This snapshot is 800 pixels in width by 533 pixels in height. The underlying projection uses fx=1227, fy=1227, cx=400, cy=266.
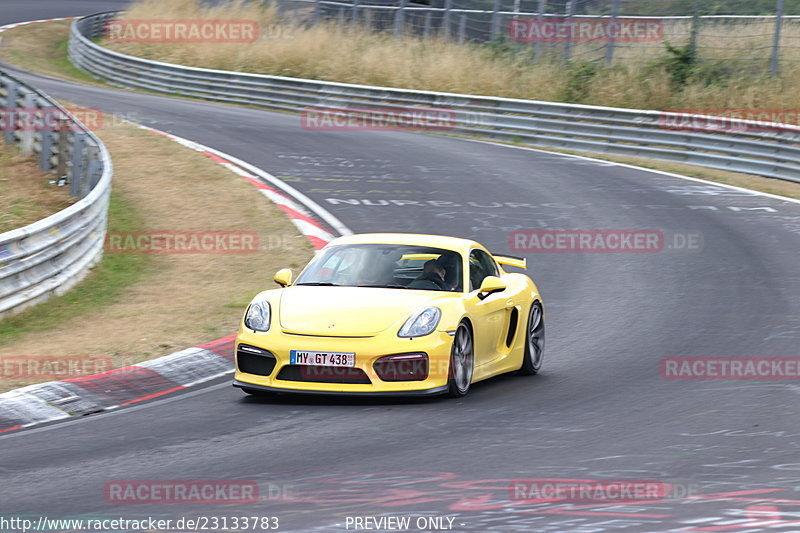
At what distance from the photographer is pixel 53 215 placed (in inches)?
537

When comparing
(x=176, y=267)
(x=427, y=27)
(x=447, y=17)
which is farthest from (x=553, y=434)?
(x=427, y=27)

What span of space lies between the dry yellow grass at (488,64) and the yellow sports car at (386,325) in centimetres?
2079

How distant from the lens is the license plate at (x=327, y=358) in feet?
29.0

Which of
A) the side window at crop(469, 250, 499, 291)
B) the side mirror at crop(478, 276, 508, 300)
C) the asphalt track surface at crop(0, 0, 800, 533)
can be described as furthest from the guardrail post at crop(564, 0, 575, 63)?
the side mirror at crop(478, 276, 508, 300)

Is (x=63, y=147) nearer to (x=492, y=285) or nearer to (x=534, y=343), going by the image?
(x=534, y=343)

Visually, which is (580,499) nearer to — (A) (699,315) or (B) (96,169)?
(A) (699,315)

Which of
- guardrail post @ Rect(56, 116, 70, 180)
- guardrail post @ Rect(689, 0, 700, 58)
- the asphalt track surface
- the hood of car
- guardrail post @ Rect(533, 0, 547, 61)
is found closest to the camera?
the asphalt track surface

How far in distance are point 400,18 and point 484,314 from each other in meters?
29.5

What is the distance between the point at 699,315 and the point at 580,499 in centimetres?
704

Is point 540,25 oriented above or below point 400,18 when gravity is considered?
above

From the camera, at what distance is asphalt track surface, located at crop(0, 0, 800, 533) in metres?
6.10

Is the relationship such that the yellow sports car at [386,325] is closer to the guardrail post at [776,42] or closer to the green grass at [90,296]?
the green grass at [90,296]

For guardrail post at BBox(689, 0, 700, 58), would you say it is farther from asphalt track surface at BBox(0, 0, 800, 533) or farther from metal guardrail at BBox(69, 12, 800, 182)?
asphalt track surface at BBox(0, 0, 800, 533)

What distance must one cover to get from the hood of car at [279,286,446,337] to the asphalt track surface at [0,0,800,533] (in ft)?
1.87
